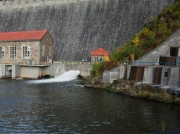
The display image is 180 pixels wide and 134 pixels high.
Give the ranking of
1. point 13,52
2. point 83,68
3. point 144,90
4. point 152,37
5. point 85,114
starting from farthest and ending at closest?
point 13,52 < point 83,68 < point 152,37 < point 144,90 < point 85,114

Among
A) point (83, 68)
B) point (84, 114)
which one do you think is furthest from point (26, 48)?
point (84, 114)

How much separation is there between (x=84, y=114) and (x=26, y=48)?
24156 mm

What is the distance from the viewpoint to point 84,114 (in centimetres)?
1538

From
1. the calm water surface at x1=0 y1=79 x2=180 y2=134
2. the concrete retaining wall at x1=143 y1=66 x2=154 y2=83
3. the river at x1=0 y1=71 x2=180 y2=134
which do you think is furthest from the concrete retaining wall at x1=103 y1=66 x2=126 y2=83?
the calm water surface at x1=0 y1=79 x2=180 y2=134

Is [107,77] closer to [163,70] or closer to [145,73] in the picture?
[145,73]

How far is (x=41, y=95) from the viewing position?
2188cm

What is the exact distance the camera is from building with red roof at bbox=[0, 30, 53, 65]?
121 ft

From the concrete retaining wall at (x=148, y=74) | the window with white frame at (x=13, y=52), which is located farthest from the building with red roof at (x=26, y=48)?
the concrete retaining wall at (x=148, y=74)

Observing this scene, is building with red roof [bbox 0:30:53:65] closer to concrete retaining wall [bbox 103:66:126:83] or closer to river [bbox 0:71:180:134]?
concrete retaining wall [bbox 103:66:126:83]

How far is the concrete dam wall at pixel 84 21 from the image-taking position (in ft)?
141

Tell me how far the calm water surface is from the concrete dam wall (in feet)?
78.2

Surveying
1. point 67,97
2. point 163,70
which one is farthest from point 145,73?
point 67,97

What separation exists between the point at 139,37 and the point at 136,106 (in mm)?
17322

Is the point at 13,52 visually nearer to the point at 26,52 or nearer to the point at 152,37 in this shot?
the point at 26,52
